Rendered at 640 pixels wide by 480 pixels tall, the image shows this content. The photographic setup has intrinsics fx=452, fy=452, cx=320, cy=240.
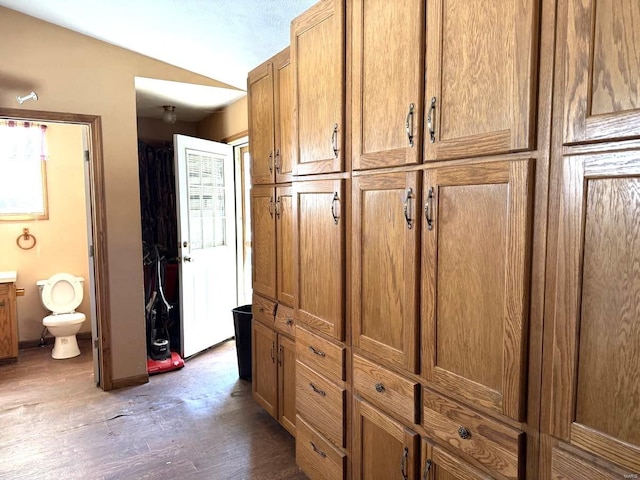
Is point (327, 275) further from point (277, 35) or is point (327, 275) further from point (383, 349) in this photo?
point (277, 35)

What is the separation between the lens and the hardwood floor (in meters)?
2.52

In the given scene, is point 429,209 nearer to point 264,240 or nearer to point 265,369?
point 264,240

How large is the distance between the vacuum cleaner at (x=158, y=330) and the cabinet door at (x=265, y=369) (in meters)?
1.16

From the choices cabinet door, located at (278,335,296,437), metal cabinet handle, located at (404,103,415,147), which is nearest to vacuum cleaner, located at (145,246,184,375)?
cabinet door, located at (278,335,296,437)

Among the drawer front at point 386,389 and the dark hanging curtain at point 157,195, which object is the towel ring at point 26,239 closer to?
the dark hanging curtain at point 157,195

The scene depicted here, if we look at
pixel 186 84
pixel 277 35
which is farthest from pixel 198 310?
pixel 277 35

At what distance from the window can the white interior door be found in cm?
163

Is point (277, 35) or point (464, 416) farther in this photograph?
point (277, 35)

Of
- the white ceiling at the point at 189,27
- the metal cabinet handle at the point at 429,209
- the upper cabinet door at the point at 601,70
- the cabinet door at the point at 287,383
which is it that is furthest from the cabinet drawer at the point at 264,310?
the upper cabinet door at the point at 601,70

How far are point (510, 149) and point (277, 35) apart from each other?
6.72ft

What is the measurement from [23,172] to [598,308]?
5063mm

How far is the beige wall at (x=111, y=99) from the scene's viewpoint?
10.3ft

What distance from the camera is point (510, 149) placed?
1.16m

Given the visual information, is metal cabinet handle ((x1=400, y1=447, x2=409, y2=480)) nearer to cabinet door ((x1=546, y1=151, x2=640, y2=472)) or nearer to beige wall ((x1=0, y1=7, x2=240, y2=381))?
cabinet door ((x1=546, y1=151, x2=640, y2=472))
